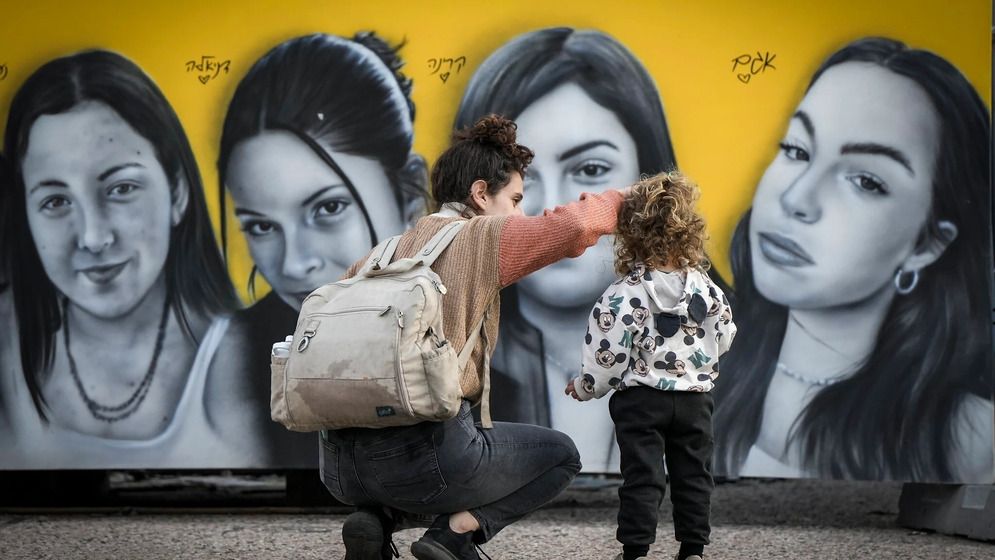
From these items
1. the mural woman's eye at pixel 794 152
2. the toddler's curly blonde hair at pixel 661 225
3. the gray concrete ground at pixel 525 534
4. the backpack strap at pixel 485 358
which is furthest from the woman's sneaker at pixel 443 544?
the mural woman's eye at pixel 794 152

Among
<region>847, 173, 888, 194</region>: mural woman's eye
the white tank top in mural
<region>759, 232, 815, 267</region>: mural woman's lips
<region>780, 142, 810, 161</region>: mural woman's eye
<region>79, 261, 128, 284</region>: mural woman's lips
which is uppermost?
<region>780, 142, 810, 161</region>: mural woman's eye

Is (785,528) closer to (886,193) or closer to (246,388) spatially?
(886,193)

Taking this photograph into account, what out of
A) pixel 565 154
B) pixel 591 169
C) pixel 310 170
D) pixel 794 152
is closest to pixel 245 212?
pixel 310 170

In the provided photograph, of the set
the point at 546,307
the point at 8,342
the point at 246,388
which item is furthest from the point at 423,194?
the point at 8,342

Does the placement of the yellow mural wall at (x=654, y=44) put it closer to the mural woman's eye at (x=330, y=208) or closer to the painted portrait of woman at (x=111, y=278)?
the painted portrait of woman at (x=111, y=278)

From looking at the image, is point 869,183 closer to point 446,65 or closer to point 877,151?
point 877,151

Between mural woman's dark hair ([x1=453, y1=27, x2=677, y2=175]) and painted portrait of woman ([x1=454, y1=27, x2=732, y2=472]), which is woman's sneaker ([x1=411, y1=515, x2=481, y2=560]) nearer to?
painted portrait of woman ([x1=454, y1=27, x2=732, y2=472])

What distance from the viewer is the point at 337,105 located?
18.8ft

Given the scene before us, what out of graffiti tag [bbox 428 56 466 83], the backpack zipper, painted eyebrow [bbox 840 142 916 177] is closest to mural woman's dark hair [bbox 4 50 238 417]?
graffiti tag [bbox 428 56 466 83]

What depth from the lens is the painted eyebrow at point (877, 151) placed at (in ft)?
18.1

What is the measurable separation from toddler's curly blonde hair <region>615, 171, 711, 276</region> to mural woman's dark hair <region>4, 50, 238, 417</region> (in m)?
2.34

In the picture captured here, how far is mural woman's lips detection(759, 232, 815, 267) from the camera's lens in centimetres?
558

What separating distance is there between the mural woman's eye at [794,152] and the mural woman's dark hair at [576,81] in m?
0.48

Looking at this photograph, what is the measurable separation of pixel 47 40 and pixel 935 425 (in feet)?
14.3
